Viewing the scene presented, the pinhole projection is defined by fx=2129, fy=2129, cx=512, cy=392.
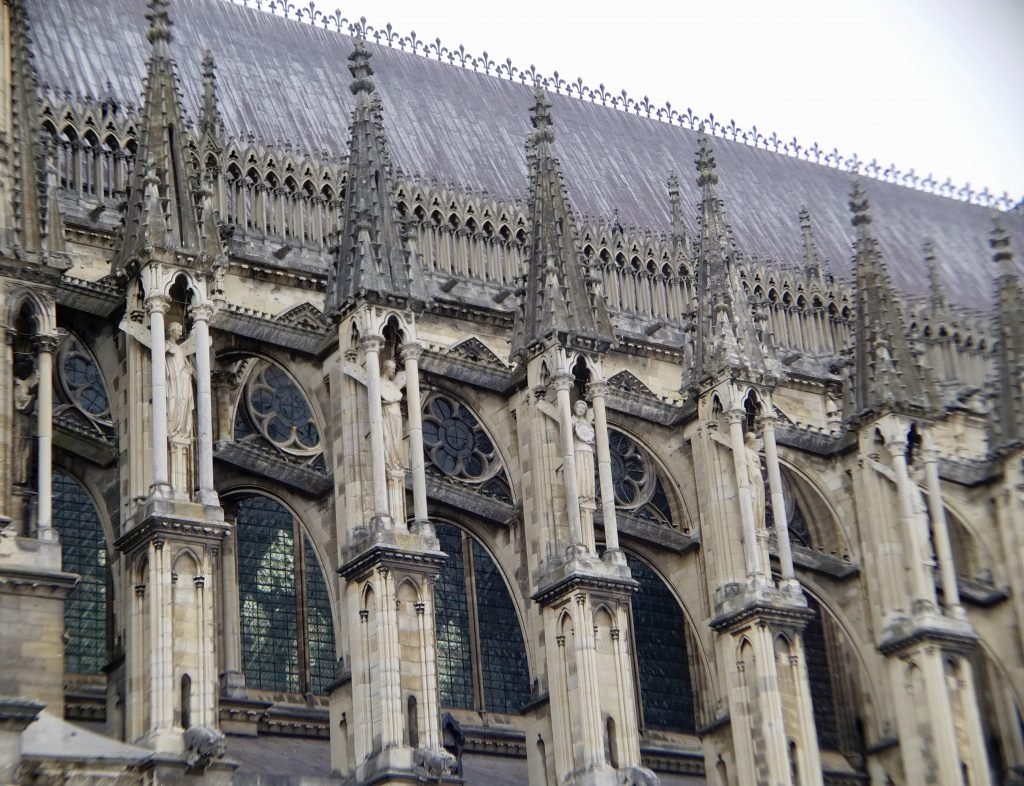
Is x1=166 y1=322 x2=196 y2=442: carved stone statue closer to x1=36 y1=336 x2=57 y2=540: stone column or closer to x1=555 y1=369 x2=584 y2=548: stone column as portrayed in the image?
x1=36 y1=336 x2=57 y2=540: stone column

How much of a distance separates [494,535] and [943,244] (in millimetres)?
20236

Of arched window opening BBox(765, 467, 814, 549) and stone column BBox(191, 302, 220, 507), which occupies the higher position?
arched window opening BBox(765, 467, 814, 549)

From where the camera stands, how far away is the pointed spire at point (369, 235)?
27281 mm

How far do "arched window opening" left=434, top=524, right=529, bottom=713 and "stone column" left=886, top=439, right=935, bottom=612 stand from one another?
610cm

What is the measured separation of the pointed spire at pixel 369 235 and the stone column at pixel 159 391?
9.30ft

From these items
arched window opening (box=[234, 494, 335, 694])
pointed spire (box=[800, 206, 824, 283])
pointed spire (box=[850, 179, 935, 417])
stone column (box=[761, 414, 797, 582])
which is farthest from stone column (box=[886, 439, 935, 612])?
arched window opening (box=[234, 494, 335, 694])

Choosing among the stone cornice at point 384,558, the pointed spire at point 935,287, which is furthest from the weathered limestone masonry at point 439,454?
the pointed spire at point 935,287

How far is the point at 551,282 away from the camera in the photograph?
97.0ft

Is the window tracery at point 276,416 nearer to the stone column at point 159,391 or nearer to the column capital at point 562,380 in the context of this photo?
the column capital at point 562,380

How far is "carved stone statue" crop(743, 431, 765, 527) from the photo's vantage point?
99.3 ft

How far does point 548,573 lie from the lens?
27.8 m

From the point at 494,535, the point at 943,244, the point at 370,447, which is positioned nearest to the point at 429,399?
the point at 494,535

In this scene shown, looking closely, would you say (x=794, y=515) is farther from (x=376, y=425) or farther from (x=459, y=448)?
(x=376, y=425)

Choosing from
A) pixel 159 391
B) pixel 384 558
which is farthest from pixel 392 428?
pixel 159 391
